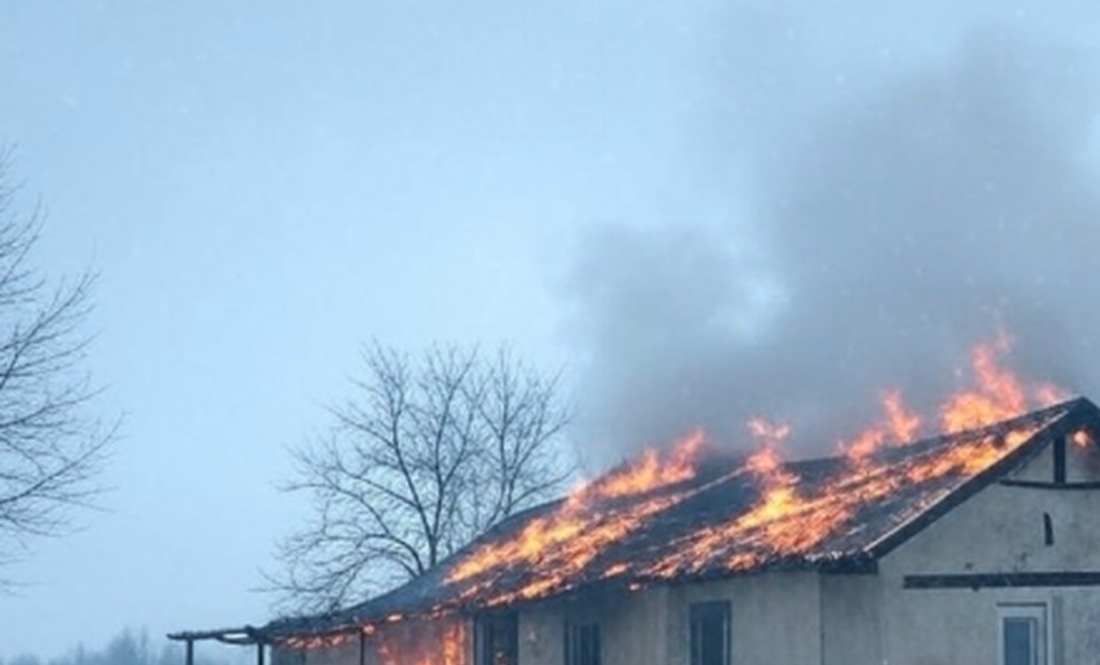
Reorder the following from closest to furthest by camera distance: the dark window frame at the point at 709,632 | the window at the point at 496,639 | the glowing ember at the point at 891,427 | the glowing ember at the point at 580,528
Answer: the dark window frame at the point at 709,632
the glowing ember at the point at 580,528
the window at the point at 496,639
the glowing ember at the point at 891,427

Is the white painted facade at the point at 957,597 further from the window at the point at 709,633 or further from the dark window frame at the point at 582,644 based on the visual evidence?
the dark window frame at the point at 582,644

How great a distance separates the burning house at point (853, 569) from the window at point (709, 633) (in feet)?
0.08

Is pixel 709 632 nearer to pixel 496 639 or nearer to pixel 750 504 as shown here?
pixel 750 504

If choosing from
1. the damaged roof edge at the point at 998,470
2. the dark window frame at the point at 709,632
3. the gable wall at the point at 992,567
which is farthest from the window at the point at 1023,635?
the dark window frame at the point at 709,632

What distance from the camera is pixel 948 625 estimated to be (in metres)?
15.5

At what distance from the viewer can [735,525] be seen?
18672 millimetres

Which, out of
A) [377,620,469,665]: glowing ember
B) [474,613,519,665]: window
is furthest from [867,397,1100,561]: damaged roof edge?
[377,620,469,665]: glowing ember

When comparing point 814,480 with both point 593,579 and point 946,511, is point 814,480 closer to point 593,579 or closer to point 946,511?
point 593,579

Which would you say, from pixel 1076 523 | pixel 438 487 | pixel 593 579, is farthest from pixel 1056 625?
pixel 438 487

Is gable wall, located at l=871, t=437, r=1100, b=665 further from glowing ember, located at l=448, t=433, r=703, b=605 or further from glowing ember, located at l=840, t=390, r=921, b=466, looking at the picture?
glowing ember, located at l=840, t=390, r=921, b=466

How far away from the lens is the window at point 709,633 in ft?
57.1

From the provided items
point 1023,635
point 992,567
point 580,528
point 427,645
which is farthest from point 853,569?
point 427,645

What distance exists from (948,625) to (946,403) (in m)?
11.2

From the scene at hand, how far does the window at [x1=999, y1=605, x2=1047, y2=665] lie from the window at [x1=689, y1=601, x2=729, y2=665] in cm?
308
